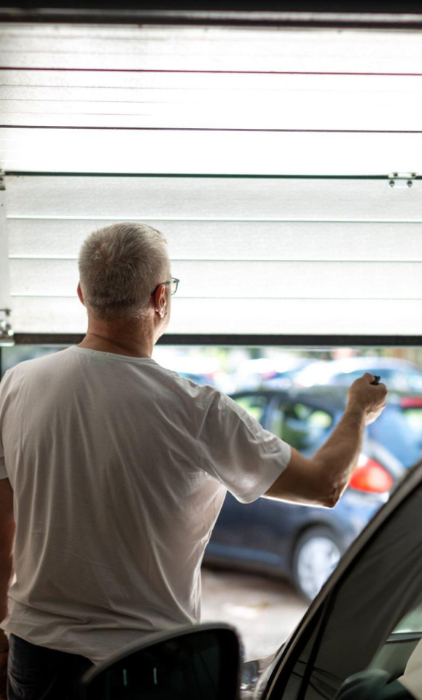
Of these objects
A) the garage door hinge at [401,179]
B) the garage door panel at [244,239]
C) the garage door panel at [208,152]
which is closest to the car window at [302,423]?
the garage door panel at [244,239]

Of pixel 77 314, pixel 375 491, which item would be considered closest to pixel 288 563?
pixel 375 491

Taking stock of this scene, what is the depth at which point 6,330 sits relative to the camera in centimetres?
255

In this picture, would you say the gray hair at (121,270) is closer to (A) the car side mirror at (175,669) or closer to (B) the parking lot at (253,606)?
(A) the car side mirror at (175,669)

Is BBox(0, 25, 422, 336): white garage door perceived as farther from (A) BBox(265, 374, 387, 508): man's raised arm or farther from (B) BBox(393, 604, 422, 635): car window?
(B) BBox(393, 604, 422, 635): car window

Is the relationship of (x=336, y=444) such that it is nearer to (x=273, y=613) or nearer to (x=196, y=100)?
(x=196, y=100)

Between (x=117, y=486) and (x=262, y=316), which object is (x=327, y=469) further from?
(x=262, y=316)

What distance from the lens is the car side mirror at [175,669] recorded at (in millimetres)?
1213

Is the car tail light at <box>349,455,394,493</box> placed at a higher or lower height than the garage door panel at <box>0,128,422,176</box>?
lower

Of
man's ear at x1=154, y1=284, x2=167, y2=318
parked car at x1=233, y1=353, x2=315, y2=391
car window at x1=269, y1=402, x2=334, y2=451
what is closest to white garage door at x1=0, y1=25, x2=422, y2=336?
man's ear at x1=154, y1=284, x2=167, y2=318

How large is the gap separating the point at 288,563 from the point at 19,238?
456cm

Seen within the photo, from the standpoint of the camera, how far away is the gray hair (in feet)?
6.35

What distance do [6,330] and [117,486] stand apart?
3.14 feet

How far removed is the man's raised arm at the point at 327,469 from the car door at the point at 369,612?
17.3 inches

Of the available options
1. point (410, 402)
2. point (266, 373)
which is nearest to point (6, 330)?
point (410, 402)
